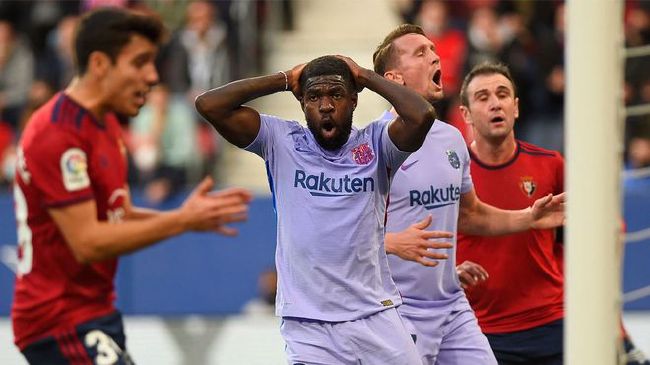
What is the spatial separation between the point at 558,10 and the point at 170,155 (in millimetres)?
3853

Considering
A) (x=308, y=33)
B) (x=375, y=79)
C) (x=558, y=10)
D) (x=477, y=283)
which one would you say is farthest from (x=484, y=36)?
(x=375, y=79)

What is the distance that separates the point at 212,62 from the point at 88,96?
7.60 metres

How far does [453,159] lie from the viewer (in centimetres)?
600

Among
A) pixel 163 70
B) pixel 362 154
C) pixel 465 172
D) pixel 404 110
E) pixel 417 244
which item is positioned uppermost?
pixel 163 70

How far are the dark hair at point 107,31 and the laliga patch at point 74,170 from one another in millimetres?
423

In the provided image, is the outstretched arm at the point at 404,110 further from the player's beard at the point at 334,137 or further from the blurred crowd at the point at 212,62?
the blurred crowd at the point at 212,62

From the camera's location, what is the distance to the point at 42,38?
13797mm

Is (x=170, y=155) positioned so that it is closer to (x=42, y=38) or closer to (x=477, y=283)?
(x=42, y=38)

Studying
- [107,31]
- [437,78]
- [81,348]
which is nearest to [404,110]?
[437,78]

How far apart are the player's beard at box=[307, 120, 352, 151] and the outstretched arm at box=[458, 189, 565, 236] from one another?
1.16 meters

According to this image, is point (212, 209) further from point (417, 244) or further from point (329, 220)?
point (417, 244)

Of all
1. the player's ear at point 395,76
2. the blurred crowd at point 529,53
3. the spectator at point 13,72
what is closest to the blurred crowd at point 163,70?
the spectator at point 13,72

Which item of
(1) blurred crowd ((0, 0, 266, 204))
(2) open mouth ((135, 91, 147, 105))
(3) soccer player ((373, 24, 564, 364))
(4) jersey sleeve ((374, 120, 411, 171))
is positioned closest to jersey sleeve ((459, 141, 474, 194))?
(3) soccer player ((373, 24, 564, 364))

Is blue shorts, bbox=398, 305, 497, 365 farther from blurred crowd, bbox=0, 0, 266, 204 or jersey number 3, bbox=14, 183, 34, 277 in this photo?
blurred crowd, bbox=0, 0, 266, 204
